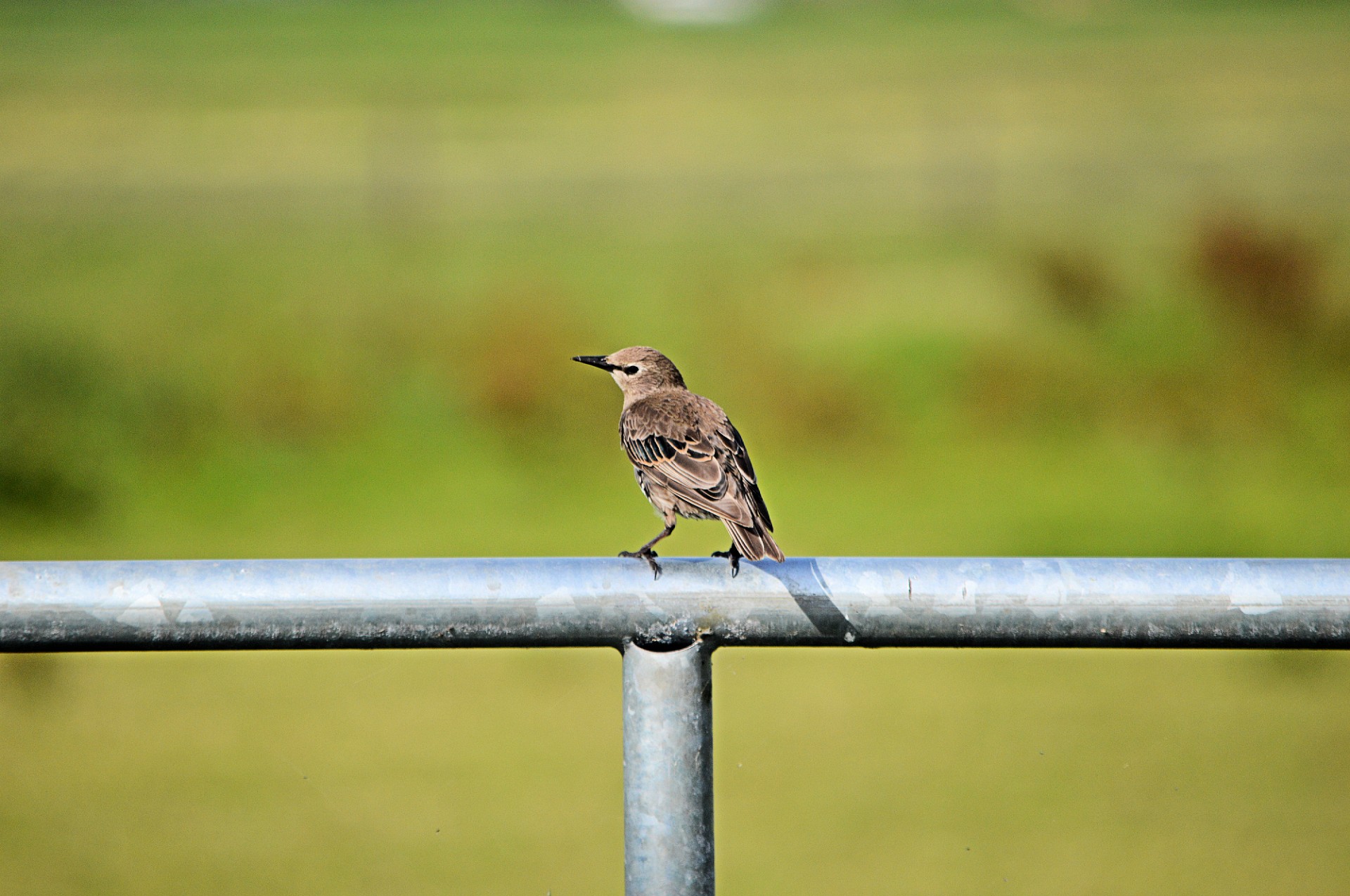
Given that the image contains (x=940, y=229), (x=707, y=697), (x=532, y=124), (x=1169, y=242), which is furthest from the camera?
(x=532, y=124)

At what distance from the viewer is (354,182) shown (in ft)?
79.6

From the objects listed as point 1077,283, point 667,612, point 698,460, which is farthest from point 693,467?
point 1077,283

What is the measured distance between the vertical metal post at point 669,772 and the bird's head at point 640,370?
8.26 ft

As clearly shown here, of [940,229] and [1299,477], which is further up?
[940,229]

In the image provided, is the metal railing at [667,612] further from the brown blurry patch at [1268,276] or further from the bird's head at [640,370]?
the brown blurry patch at [1268,276]

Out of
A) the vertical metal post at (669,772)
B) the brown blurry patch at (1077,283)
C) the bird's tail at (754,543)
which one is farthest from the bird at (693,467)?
the brown blurry patch at (1077,283)

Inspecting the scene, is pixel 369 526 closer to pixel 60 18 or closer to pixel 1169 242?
pixel 1169 242

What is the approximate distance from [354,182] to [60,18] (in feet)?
47.0

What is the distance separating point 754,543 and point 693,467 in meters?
0.62

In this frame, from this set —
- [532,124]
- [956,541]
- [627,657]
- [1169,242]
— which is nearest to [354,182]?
[532,124]

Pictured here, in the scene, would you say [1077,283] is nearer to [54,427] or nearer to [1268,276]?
[1268,276]

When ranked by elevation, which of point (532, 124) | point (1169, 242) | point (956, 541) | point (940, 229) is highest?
point (532, 124)

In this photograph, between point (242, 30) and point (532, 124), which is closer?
point (532, 124)

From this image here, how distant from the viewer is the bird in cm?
242
